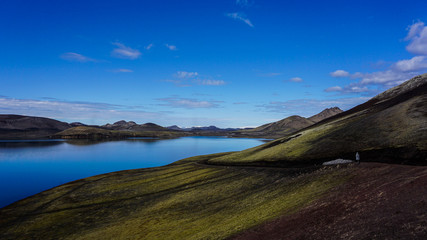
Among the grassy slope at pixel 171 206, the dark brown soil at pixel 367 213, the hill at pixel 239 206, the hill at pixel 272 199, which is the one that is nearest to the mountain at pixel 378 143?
the hill at pixel 272 199

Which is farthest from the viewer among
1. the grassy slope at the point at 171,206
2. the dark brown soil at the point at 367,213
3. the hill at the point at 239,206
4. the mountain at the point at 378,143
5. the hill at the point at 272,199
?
the mountain at the point at 378,143

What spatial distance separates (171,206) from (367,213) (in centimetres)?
3947

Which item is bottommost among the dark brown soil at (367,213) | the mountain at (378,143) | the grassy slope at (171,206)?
the grassy slope at (171,206)

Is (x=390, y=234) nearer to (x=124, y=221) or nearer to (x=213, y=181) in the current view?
(x=124, y=221)

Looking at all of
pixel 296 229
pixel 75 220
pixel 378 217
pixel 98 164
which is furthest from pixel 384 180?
pixel 98 164

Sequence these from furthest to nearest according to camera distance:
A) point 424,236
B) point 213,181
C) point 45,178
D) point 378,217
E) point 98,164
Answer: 1. point 98,164
2. point 45,178
3. point 213,181
4. point 378,217
5. point 424,236

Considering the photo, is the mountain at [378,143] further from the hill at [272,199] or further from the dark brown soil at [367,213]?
the dark brown soil at [367,213]

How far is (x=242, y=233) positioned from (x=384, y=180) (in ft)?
67.2

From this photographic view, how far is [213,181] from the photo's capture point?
67.8m

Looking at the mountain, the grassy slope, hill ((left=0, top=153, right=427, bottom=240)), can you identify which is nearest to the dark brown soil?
hill ((left=0, top=153, right=427, bottom=240))

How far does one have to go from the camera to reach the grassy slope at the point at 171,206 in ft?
128

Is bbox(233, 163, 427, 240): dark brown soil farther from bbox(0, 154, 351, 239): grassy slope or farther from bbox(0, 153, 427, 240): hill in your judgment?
bbox(0, 154, 351, 239): grassy slope

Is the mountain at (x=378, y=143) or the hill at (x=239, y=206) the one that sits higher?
the mountain at (x=378, y=143)

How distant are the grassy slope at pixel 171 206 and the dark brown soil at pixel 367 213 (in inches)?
146
